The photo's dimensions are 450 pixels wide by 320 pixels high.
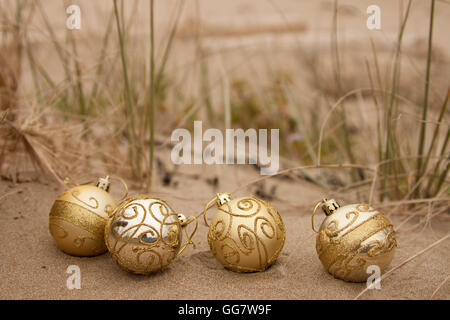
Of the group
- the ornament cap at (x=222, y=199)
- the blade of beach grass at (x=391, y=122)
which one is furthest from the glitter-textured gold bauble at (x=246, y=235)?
the blade of beach grass at (x=391, y=122)

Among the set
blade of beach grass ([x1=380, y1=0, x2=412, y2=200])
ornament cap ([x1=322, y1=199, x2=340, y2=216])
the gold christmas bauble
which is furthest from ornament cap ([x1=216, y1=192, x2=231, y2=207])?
blade of beach grass ([x1=380, y1=0, x2=412, y2=200])

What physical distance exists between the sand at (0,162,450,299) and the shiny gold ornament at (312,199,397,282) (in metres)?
0.05

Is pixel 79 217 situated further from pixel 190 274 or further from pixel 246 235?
pixel 246 235

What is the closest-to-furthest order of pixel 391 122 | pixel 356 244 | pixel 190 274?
pixel 356 244 < pixel 190 274 < pixel 391 122

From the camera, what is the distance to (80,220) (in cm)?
150

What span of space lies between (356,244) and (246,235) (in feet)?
1.06

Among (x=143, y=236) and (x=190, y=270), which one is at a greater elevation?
(x=143, y=236)

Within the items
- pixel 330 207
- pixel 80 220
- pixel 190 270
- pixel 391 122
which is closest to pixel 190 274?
pixel 190 270

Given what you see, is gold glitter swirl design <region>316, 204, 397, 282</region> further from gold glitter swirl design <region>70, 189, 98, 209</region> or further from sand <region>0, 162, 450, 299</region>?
gold glitter swirl design <region>70, 189, 98, 209</region>

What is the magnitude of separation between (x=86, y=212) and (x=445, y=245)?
1.31 m

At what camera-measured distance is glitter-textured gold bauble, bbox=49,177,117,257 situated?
1507 millimetres

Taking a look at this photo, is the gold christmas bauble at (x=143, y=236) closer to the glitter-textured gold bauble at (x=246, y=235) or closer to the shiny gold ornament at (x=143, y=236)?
the shiny gold ornament at (x=143, y=236)

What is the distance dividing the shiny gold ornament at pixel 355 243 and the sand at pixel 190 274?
0.05m

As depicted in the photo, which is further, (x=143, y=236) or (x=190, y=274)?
(x=190, y=274)
